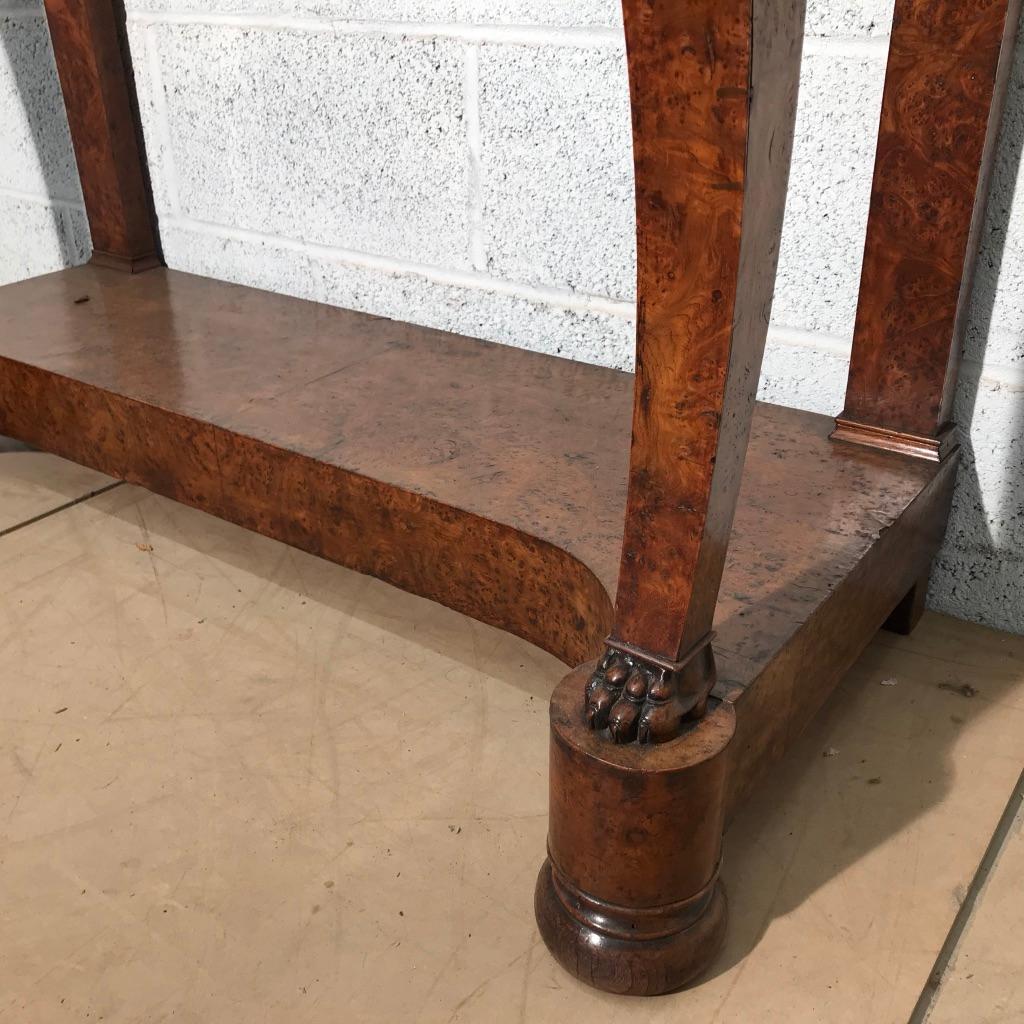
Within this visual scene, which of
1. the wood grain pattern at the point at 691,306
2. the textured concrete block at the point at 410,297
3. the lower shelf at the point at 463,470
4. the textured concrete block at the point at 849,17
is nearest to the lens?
the wood grain pattern at the point at 691,306

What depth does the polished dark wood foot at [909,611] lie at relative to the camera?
147cm

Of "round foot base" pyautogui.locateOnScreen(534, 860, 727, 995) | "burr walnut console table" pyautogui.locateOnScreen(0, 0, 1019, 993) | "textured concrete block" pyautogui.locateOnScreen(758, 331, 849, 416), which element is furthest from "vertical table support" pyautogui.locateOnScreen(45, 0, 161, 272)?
"round foot base" pyautogui.locateOnScreen(534, 860, 727, 995)

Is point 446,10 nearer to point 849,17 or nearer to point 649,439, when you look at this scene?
point 849,17

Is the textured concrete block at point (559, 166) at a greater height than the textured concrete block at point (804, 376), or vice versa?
the textured concrete block at point (559, 166)

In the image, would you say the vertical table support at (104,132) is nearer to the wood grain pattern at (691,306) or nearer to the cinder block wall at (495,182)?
the cinder block wall at (495,182)

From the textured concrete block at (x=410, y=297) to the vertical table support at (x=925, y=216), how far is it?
43 centimetres

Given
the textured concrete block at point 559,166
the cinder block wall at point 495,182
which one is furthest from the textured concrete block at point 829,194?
the textured concrete block at point 559,166

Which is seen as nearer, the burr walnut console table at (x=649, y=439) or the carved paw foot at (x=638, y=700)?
the burr walnut console table at (x=649, y=439)

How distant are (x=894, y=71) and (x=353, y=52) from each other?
0.92 metres

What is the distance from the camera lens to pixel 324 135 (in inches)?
74.8

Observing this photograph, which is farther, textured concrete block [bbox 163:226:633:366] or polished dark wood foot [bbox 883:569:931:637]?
textured concrete block [bbox 163:226:633:366]

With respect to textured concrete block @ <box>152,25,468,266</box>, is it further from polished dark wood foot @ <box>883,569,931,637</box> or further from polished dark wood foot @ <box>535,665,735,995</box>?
polished dark wood foot @ <box>535,665,735,995</box>

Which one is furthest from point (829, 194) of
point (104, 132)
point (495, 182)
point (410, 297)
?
point (104, 132)

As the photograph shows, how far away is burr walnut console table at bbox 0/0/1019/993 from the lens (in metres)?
0.77
